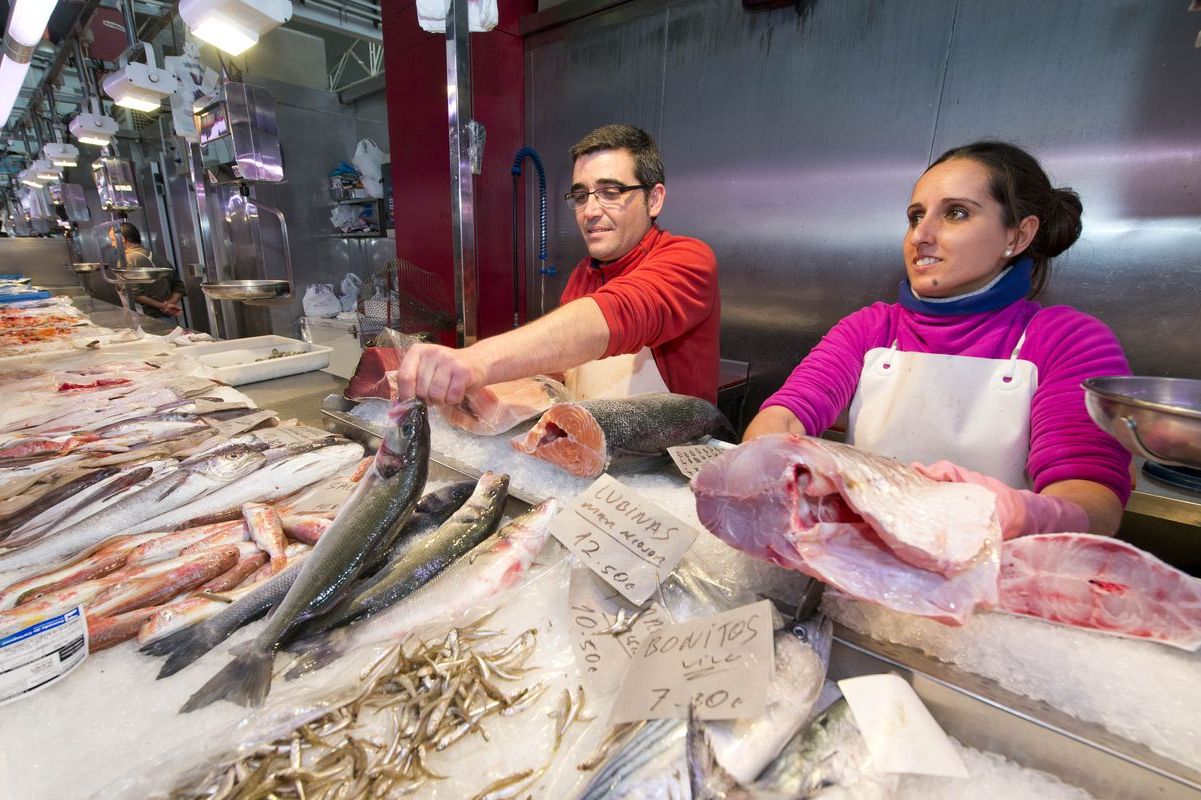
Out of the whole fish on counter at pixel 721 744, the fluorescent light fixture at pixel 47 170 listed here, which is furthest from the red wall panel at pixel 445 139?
the fluorescent light fixture at pixel 47 170

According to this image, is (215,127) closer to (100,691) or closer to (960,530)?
(100,691)

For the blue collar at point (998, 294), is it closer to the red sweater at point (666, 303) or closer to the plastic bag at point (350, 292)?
the red sweater at point (666, 303)

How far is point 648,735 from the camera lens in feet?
2.39

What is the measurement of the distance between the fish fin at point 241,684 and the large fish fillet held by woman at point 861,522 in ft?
2.79

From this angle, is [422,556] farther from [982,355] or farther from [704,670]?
[982,355]

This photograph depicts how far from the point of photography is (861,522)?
3.10 feet

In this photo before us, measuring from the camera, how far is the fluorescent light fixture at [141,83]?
404 cm

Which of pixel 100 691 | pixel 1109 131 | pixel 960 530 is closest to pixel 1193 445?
pixel 960 530

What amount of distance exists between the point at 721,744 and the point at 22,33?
638 centimetres

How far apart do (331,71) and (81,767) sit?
1295cm

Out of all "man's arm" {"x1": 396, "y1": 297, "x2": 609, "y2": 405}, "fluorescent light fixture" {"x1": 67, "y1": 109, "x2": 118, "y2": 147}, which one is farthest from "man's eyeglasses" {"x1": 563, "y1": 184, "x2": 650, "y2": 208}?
"fluorescent light fixture" {"x1": 67, "y1": 109, "x2": 118, "y2": 147}

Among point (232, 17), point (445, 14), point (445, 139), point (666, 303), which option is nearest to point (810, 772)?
point (666, 303)

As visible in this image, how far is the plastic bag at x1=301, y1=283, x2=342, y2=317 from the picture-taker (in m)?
8.17

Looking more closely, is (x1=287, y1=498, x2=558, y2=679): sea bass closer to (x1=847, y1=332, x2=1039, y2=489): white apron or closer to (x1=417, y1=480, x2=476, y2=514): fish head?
(x1=417, y1=480, x2=476, y2=514): fish head
